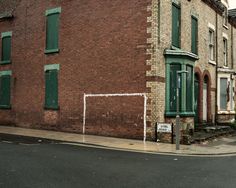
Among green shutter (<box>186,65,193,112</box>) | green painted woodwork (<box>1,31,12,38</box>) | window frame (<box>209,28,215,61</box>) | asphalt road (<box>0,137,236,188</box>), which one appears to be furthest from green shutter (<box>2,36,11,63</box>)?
window frame (<box>209,28,215,61</box>)

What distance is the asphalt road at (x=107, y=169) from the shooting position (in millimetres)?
7457

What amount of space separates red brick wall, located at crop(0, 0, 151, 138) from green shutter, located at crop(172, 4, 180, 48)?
6.72 ft

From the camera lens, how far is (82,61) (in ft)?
60.7

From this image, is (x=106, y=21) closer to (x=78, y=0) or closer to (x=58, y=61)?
(x=78, y=0)

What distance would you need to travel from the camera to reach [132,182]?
7.62 metres

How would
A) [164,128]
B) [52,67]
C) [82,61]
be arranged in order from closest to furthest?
[164,128] < [82,61] < [52,67]

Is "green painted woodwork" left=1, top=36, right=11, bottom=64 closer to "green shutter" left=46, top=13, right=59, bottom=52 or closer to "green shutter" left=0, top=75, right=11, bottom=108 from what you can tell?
"green shutter" left=0, top=75, right=11, bottom=108

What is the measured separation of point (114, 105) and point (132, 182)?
9.52 m

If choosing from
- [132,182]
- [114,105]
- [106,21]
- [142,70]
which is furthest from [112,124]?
[132,182]

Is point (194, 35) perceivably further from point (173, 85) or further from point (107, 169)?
point (107, 169)

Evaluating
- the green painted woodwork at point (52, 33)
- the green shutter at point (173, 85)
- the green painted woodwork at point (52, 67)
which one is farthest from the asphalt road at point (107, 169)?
the green painted woodwork at point (52, 33)

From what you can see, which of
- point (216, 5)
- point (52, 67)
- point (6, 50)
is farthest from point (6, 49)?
point (216, 5)

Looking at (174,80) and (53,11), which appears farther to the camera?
(53,11)

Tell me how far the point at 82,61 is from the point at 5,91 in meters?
6.91
